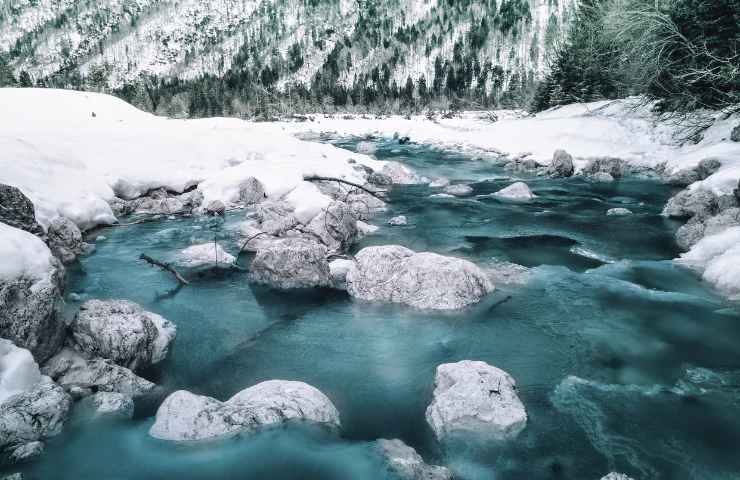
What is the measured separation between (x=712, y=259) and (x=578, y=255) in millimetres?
2909

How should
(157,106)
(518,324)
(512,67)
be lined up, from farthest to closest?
1. (512,67)
2. (157,106)
3. (518,324)

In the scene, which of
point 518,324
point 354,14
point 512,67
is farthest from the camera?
point 354,14

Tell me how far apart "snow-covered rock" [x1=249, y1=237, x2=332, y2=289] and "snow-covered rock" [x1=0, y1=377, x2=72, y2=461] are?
5068 millimetres

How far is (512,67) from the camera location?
127312mm

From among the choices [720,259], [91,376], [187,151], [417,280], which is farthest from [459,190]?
[91,376]

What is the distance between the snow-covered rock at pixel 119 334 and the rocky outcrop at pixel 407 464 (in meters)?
4.01

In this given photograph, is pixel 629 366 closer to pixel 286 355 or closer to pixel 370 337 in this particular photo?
pixel 370 337

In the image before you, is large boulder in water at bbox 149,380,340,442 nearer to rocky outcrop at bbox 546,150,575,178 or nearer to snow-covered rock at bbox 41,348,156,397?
snow-covered rock at bbox 41,348,156,397

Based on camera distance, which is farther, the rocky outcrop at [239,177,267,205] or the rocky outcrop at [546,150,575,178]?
the rocky outcrop at [546,150,575,178]

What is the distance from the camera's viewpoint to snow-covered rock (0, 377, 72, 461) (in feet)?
16.2

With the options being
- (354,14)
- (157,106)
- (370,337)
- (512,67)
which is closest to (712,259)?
(370,337)

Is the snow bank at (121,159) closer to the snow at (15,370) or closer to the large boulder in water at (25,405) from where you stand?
the snow at (15,370)

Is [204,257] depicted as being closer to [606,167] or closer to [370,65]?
[606,167]

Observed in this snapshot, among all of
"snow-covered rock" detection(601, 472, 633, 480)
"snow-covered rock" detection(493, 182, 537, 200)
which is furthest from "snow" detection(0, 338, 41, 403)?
"snow-covered rock" detection(493, 182, 537, 200)
